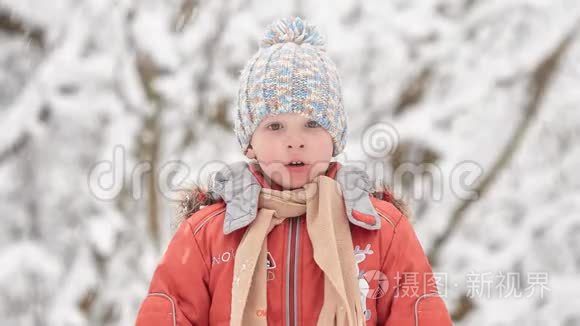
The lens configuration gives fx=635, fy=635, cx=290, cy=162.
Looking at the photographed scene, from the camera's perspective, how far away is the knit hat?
1.52 metres

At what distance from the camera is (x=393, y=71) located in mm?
3727

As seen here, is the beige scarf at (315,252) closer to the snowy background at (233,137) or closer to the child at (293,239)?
the child at (293,239)

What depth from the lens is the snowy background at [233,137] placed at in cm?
348

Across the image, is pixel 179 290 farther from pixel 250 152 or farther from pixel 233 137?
pixel 233 137

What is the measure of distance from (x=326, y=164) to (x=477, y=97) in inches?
89.9

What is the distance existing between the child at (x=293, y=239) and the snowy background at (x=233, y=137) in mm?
1818

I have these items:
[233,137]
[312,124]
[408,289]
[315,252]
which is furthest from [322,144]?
[233,137]

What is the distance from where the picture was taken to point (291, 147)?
59.4 inches

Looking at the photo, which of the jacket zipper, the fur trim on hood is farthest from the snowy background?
the jacket zipper

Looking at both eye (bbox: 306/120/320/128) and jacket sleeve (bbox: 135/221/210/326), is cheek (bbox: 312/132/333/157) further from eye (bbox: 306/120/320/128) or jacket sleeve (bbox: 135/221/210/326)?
jacket sleeve (bbox: 135/221/210/326)

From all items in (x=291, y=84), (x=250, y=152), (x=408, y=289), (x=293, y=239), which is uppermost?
(x=291, y=84)

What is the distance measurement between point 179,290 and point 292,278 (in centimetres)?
26

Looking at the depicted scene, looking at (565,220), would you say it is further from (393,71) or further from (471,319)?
(393,71)

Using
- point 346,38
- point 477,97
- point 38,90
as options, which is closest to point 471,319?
point 477,97
